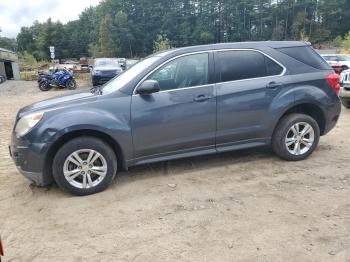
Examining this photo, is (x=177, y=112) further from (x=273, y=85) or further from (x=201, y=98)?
(x=273, y=85)

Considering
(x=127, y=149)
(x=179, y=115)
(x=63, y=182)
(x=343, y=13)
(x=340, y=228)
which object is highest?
(x=343, y=13)

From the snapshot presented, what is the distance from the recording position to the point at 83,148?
4.05m

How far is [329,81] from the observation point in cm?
502

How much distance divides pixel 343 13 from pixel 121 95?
300 ft

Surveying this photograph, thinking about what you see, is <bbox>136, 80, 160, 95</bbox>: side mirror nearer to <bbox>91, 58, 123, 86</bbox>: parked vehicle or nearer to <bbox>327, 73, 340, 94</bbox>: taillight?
<bbox>327, 73, 340, 94</bbox>: taillight

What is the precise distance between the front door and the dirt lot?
1.50 feet

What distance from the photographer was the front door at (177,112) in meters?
4.27

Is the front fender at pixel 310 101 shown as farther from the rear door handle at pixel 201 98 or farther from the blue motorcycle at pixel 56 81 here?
the blue motorcycle at pixel 56 81

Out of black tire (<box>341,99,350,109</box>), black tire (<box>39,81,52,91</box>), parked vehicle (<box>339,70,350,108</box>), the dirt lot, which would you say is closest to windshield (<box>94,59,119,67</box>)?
black tire (<box>39,81,52,91</box>)

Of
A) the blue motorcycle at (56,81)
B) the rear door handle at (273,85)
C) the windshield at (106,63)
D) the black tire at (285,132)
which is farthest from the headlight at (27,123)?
the blue motorcycle at (56,81)

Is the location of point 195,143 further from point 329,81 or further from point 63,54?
point 63,54

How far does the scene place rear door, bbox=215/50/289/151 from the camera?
15.1 feet

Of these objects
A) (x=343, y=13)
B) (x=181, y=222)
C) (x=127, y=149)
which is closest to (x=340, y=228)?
(x=181, y=222)

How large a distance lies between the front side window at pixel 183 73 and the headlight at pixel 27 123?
55.6 inches
